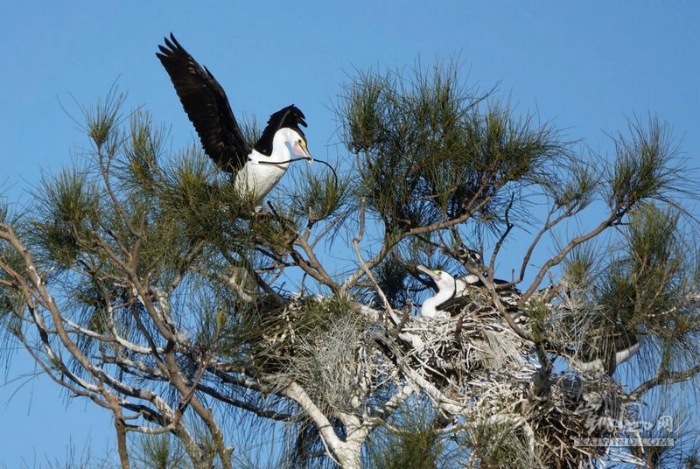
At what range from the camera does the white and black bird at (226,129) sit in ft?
15.9

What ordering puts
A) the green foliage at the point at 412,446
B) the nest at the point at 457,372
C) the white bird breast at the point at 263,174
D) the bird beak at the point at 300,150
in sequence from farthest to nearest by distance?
the bird beak at the point at 300,150
the white bird breast at the point at 263,174
the nest at the point at 457,372
the green foliage at the point at 412,446

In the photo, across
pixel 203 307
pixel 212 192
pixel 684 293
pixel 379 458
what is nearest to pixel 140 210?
pixel 212 192

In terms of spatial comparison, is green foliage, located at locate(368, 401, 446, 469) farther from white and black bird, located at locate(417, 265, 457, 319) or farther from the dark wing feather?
the dark wing feather

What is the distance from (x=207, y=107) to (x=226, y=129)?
0.11 meters

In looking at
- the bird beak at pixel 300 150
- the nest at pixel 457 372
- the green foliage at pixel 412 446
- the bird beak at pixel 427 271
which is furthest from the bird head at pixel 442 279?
the green foliage at pixel 412 446

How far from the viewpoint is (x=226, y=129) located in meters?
4.94

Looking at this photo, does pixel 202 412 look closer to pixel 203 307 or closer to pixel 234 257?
pixel 203 307

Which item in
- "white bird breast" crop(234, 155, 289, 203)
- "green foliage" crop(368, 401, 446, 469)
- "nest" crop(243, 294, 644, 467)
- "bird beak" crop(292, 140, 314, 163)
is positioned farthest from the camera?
"bird beak" crop(292, 140, 314, 163)

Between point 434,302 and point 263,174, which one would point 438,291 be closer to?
point 434,302

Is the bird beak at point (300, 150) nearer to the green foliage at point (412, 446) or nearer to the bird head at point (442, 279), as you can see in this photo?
the bird head at point (442, 279)

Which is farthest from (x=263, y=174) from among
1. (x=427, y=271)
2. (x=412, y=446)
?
(x=412, y=446)

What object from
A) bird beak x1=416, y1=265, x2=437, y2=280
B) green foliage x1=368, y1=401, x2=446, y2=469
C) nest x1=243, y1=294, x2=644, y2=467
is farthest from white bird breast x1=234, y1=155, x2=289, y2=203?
green foliage x1=368, y1=401, x2=446, y2=469

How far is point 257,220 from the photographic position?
4211 millimetres

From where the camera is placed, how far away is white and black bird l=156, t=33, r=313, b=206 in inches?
190
